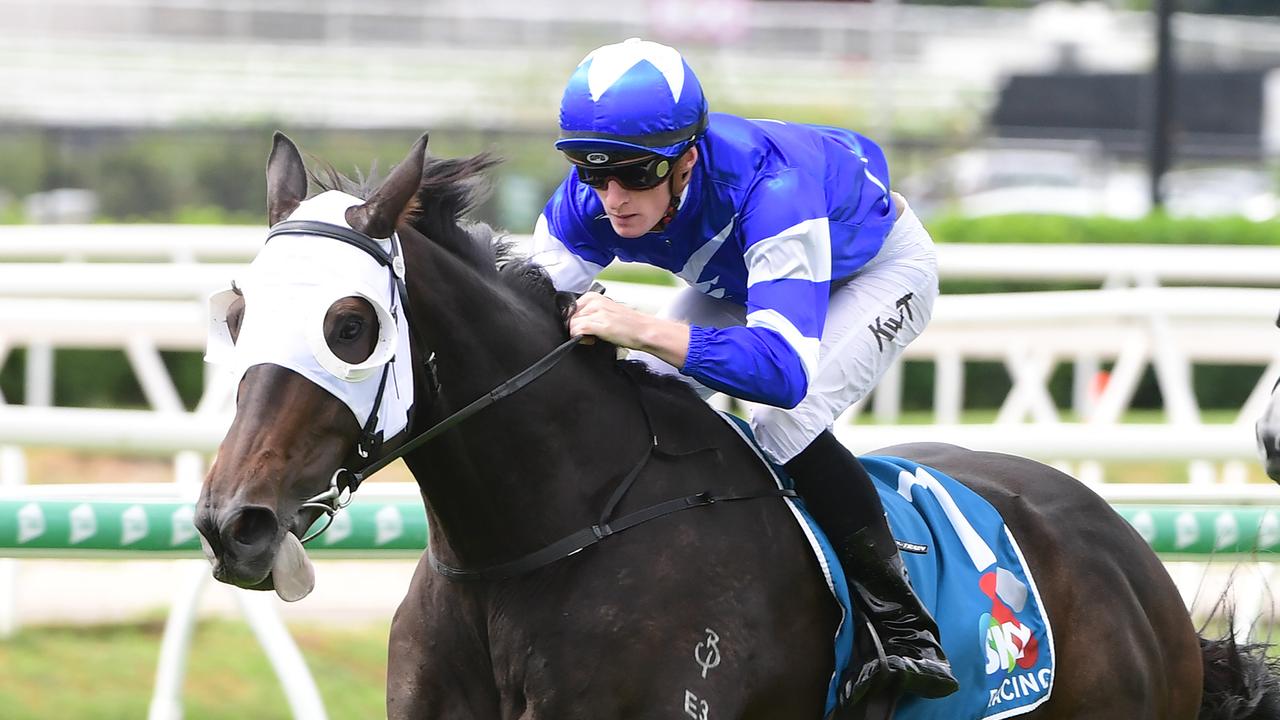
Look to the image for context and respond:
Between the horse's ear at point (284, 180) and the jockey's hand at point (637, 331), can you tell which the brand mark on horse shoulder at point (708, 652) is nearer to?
the jockey's hand at point (637, 331)

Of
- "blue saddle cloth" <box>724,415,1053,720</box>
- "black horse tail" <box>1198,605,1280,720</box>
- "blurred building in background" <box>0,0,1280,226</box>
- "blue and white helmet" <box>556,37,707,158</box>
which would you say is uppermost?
"blue and white helmet" <box>556,37,707,158</box>

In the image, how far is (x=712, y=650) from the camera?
2.93m

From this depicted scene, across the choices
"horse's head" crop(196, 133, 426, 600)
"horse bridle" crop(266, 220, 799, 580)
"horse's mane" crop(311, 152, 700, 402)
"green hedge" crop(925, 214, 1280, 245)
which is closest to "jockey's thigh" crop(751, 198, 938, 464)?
"horse bridle" crop(266, 220, 799, 580)

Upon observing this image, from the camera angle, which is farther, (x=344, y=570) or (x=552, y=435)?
(x=344, y=570)

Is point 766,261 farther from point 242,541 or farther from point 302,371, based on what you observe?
point 242,541

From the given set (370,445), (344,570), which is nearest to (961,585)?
(370,445)

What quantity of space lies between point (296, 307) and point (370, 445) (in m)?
0.25

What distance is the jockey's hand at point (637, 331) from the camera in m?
2.94

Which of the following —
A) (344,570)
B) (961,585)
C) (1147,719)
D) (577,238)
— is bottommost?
(344,570)

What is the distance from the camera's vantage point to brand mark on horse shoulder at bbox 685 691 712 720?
2861 mm

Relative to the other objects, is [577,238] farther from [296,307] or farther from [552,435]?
[296,307]

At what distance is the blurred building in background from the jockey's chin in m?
16.2

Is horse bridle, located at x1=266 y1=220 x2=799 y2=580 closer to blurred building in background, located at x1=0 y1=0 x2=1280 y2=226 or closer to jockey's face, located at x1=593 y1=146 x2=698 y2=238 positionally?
jockey's face, located at x1=593 y1=146 x2=698 y2=238

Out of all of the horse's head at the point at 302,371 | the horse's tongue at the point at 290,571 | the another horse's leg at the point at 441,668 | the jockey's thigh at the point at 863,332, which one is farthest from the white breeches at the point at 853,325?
the horse's tongue at the point at 290,571
